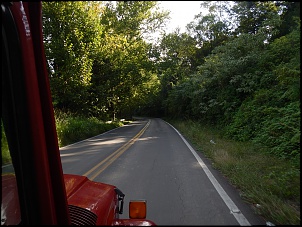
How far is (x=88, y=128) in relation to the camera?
65.4ft

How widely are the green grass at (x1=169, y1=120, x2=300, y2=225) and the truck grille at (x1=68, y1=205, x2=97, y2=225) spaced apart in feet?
6.46

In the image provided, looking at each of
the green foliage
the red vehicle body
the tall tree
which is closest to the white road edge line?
the red vehicle body

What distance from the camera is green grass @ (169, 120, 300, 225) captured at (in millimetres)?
3655

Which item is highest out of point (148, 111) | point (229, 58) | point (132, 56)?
point (132, 56)

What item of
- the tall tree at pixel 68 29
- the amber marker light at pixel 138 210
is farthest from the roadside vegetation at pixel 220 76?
the amber marker light at pixel 138 210

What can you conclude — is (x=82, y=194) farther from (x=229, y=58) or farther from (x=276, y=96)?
(x=229, y=58)

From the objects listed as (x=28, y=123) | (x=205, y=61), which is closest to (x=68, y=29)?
(x=28, y=123)

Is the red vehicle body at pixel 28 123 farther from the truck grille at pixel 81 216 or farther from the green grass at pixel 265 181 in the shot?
the green grass at pixel 265 181

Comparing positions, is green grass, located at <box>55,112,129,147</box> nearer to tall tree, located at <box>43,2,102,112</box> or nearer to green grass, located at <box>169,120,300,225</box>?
tall tree, located at <box>43,2,102,112</box>

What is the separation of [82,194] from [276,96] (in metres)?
10.1

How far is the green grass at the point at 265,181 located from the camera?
12.0 ft

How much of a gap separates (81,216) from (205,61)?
19427 millimetres

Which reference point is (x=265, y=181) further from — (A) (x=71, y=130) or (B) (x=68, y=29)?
(A) (x=71, y=130)

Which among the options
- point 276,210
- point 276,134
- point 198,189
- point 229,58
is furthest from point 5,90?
point 229,58
